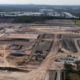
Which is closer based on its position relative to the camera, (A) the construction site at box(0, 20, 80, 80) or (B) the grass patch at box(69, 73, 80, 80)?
(B) the grass patch at box(69, 73, 80, 80)

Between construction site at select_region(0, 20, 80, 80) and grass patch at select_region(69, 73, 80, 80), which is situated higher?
construction site at select_region(0, 20, 80, 80)

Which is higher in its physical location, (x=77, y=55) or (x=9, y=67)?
(x=77, y=55)

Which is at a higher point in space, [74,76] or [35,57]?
[35,57]

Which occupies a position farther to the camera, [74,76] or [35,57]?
[35,57]

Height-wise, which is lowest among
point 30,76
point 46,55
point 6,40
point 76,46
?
point 30,76

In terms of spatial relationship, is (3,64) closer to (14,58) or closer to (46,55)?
(14,58)

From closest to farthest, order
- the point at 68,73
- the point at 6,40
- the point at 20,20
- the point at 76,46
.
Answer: the point at 68,73, the point at 76,46, the point at 6,40, the point at 20,20

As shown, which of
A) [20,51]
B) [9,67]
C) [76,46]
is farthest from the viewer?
[76,46]

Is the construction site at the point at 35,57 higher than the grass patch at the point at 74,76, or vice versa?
the construction site at the point at 35,57

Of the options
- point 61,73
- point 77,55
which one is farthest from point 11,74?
point 77,55

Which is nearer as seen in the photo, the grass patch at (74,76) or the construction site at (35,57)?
the grass patch at (74,76)

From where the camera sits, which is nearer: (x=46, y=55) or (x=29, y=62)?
(x=29, y=62)
